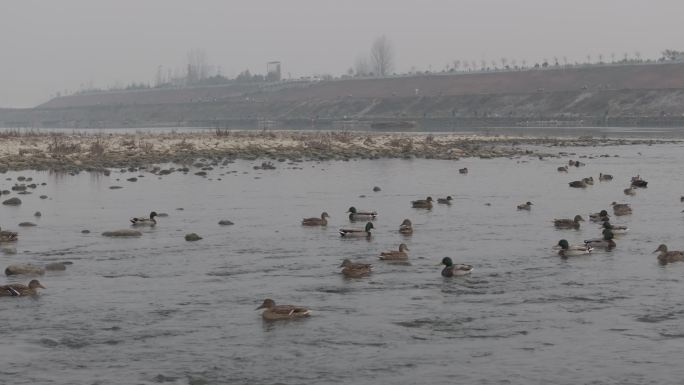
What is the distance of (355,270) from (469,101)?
→ 13426cm

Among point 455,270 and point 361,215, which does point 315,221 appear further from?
point 455,270

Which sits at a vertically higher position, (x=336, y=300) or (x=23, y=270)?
(x=23, y=270)

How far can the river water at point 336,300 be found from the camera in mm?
12227

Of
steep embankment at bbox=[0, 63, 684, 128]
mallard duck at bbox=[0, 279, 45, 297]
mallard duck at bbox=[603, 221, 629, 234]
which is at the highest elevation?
steep embankment at bbox=[0, 63, 684, 128]

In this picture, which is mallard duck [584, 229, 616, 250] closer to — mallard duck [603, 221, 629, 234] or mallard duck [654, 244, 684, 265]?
mallard duck [603, 221, 629, 234]

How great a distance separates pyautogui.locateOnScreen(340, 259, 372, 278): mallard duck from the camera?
58.9ft

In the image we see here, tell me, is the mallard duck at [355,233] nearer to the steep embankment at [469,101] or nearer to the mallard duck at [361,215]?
the mallard duck at [361,215]

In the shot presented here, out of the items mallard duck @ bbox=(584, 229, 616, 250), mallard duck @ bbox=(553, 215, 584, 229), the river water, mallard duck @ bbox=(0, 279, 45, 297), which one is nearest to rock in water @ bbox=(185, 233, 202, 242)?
the river water

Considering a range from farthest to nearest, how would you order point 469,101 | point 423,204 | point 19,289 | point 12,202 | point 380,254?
point 469,101 → point 12,202 → point 423,204 → point 380,254 → point 19,289

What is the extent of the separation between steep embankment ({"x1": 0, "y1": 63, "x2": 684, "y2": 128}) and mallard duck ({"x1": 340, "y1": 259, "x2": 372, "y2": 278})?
98957 millimetres

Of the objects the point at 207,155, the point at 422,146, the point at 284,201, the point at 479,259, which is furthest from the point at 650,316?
the point at 422,146

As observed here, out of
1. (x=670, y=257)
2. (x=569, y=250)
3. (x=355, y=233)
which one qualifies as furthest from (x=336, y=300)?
(x=355, y=233)

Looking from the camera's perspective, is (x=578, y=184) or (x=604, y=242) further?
(x=578, y=184)

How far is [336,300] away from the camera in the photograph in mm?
16047
